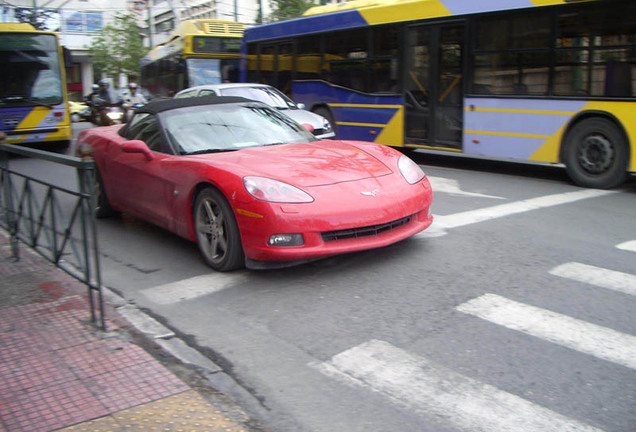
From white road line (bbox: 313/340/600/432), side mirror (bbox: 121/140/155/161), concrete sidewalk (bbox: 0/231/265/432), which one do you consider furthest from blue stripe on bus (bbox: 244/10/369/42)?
white road line (bbox: 313/340/600/432)

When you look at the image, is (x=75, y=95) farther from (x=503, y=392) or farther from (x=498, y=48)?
(x=503, y=392)

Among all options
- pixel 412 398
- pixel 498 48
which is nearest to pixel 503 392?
pixel 412 398

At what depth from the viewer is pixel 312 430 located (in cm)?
295

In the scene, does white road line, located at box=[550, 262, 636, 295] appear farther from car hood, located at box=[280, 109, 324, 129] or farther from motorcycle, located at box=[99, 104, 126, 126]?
motorcycle, located at box=[99, 104, 126, 126]

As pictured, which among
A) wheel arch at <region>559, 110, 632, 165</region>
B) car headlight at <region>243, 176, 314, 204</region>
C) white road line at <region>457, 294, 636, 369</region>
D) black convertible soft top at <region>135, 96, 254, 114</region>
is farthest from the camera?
wheel arch at <region>559, 110, 632, 165</region>

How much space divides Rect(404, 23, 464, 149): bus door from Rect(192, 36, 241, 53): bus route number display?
10033 millimetres

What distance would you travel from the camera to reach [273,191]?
500cm

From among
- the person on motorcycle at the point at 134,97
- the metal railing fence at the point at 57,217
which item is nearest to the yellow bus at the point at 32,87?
the person on motorcycle at the point at 134,97

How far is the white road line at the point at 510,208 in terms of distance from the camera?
22.7 ft

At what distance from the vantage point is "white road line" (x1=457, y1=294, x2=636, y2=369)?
12.0 ft

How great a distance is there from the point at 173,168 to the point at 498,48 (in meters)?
6.71

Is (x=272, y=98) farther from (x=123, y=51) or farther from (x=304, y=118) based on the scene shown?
(x=123, y=51)

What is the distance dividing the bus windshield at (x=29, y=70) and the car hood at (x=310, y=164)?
38.8ft

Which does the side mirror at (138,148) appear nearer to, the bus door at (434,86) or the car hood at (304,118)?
the car hood at (304,118)
